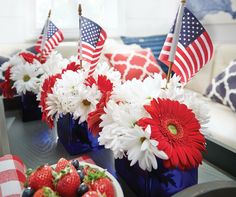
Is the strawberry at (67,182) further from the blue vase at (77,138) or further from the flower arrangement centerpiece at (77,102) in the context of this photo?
the blue vase at (77,138)

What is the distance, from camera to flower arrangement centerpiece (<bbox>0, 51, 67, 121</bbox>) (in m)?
1.16

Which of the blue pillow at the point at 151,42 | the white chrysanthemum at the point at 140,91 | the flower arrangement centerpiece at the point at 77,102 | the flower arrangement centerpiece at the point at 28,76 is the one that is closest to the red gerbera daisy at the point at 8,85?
the flower arrangement centerpiece at the point at 28,76

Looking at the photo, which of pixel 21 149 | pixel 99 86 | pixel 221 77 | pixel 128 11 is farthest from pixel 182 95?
pixel 128 11

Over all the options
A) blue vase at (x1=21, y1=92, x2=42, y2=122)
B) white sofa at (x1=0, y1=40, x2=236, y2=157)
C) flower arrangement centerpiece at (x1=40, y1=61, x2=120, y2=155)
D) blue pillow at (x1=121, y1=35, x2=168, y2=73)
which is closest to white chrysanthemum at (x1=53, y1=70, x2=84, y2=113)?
flower arrangement centerpiece at (x1=40, y1=61, x2=120, y2=155)

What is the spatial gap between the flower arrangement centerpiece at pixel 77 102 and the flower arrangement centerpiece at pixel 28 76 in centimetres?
25

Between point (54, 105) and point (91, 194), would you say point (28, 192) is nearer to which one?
point (91, 194)

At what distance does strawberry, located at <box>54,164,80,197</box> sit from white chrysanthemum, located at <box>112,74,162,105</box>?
219mm

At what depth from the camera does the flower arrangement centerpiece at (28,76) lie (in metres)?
1.16

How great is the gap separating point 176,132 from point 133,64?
1.80m

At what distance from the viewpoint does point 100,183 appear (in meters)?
0.51

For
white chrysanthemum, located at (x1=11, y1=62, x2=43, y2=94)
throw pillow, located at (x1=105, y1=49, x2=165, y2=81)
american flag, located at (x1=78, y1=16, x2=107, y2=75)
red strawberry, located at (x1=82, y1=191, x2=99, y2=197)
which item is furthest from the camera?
throw pillow, located at (x1=105, y1=49, x2=165, y2=81)

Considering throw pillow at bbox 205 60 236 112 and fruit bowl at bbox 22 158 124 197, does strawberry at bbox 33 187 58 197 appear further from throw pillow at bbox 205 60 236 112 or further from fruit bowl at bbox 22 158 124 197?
throw pillow at bbox 205 60 236 112

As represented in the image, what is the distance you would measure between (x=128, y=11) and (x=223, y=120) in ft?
6.63

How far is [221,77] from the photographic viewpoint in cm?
195
